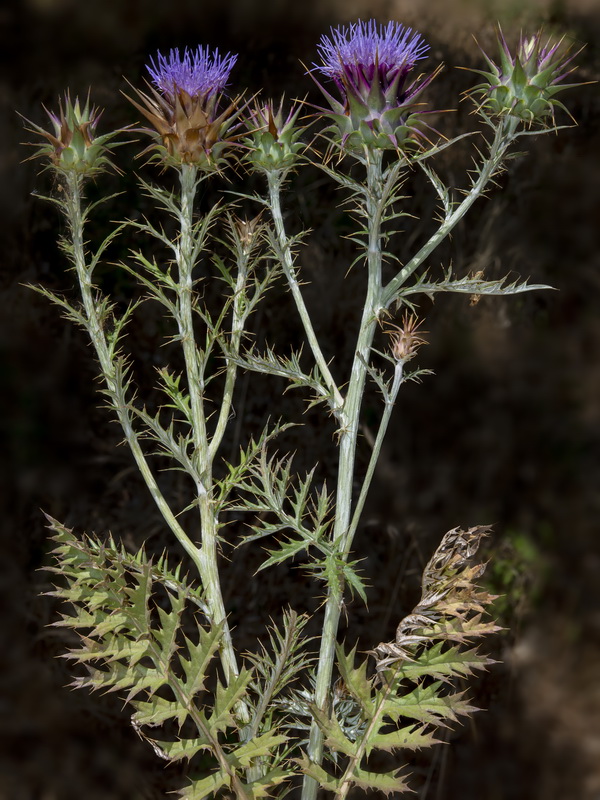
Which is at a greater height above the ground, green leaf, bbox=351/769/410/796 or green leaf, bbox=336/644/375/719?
green leaf, bbox=336/644/375/719

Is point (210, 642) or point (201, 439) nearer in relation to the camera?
point (210, 642)

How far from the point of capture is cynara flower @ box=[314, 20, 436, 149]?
1.37 metres

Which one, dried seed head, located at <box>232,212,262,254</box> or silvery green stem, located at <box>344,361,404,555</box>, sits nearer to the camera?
silvery green stem, located at <box>344,361,404,555</box>

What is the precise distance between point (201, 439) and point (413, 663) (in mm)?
568

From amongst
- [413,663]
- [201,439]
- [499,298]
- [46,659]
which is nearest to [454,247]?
[499,298]

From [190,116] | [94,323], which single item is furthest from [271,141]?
[94,323]

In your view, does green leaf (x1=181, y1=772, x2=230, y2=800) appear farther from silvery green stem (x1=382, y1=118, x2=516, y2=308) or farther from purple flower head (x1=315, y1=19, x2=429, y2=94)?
purple flower head (x1=315, y1=19, x2=429, y2=94)

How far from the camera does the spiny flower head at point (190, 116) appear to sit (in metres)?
1.42

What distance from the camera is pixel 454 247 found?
6.87 feet

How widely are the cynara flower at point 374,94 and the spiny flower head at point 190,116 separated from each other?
197mm

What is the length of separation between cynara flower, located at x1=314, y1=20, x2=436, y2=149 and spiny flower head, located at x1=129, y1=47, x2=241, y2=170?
0.20 meters

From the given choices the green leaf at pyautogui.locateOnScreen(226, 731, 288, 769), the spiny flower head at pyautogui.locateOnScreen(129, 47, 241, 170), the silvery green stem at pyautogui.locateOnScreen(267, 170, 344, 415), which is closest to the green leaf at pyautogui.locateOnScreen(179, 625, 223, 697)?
the green leaf at pyautogui.locateOnScreen(226, 731, 288, 769)

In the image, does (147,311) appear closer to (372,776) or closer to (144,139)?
(144,139)

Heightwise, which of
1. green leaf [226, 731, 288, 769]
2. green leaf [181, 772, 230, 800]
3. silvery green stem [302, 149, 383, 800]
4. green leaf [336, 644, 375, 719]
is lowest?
green leaf [181, 772, 230, 800]
